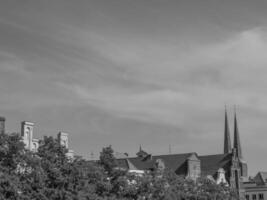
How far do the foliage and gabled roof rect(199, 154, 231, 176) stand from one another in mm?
51176

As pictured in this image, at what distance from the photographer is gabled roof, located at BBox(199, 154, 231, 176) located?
105 metres

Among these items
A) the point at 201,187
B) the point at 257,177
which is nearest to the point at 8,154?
the point at 201,187

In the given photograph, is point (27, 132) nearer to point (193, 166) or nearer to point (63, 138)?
point (63, 138)

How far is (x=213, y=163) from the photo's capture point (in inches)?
4222

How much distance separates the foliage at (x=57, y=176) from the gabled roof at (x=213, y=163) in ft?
168

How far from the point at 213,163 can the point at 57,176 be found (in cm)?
6795

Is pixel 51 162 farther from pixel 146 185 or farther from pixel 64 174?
pixel 146 185

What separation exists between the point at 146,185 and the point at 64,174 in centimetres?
1342

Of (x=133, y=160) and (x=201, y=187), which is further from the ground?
(x=133, y=160)

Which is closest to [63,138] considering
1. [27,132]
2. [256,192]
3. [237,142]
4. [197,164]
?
[27,132]

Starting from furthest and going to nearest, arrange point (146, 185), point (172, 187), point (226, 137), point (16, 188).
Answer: point (226, 137) < point (172, 187) < point (146, 185) < point (16, 188)

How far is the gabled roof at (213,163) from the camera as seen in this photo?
344 feet

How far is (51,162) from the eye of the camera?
43.9m

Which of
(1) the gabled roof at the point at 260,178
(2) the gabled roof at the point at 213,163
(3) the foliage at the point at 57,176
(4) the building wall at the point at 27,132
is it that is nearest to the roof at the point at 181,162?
(2) the gabled roof at the point at 213,163
